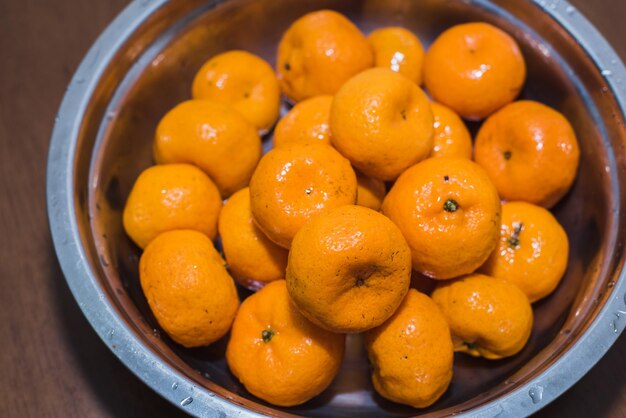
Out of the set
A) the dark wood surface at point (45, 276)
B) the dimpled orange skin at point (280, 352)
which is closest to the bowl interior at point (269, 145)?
the dimpled orange skin at point (280, 352)

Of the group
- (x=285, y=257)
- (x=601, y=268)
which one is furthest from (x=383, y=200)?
(x=601, y=268)

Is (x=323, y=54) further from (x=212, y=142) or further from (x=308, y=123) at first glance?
(x=212, y=142)

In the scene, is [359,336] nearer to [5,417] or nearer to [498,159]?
[498,159]

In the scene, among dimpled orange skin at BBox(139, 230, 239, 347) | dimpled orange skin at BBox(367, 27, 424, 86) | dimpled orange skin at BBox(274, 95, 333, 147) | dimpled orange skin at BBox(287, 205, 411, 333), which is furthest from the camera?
dimpled orange skin at BBox(367, 27, 424, 86)

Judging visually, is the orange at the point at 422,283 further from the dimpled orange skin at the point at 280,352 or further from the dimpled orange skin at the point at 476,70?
the dimpled orange skin at the point at 476,70

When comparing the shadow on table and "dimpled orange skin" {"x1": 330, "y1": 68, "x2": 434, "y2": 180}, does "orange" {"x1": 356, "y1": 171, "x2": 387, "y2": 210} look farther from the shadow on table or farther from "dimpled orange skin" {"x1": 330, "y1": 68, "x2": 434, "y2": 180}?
the shadow on table

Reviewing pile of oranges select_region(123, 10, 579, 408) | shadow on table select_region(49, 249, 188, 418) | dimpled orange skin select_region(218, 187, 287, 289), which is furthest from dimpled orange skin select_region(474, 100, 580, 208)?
shadow on table select_region(49, 249, 188, 418)

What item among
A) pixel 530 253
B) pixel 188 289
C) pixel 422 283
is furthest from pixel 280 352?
pixel 530 253
